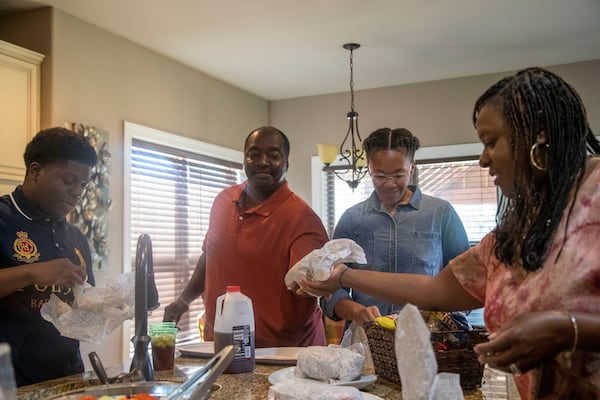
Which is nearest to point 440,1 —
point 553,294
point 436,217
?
point 436,217

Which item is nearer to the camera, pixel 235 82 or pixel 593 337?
pixel 593 337

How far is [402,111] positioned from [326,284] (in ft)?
10.8

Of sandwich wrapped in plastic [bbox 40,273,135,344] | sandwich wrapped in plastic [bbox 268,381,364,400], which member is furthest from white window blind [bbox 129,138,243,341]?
sandwich wrapped in plastic [bbox 268,381,364,400]

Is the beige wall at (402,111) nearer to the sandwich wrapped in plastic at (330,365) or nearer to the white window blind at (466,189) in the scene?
the white window blind at (466,189)

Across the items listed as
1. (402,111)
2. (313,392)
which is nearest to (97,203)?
(313,392)

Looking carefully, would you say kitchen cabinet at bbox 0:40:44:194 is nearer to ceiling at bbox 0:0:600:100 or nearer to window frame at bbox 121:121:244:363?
ceiling at bbox 0:0:600:100

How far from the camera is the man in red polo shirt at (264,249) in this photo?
5.92 feet

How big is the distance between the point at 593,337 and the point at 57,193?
58.4 inches

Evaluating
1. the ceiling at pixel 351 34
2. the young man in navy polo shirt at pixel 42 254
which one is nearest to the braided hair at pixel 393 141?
the young man in navy polo shirt at pixel 42 254

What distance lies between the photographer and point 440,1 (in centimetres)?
297

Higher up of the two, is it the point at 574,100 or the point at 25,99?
the point at 25,99

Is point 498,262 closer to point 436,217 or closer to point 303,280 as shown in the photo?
point 303,280

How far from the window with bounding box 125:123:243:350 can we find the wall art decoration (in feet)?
0.68

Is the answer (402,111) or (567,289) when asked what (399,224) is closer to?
(567,289)
